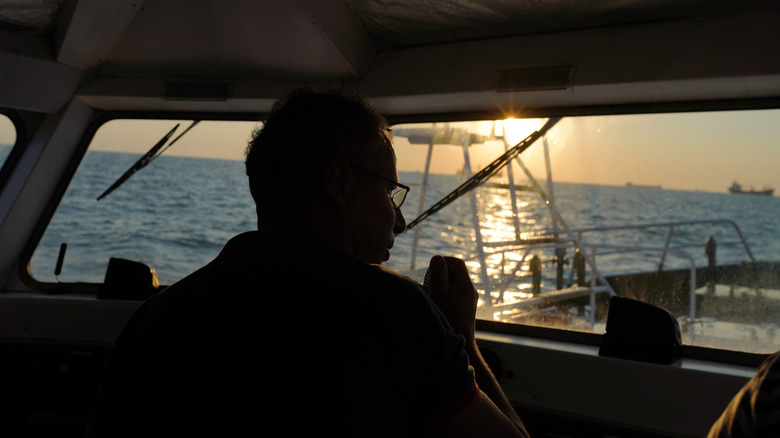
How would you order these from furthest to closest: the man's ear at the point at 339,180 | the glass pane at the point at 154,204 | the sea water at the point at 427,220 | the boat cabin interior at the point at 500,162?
the glass pane at the point at 154,204, the sea water at the point at 427,220, the boat cabin interior at the point at 500,162, the man's ear at the point at 339,180

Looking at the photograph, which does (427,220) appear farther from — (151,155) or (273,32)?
(151,155)

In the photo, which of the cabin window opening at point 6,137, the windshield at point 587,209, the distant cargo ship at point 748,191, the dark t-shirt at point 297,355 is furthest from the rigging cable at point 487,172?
the cabin window opening at point 6,137

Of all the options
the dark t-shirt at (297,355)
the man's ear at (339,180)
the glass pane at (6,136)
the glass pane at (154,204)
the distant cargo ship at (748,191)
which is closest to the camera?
the dark t-shirt at (297,355)

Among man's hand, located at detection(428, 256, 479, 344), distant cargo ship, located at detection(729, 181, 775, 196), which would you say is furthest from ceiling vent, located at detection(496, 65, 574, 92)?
man's hand, located at detection(428, 256, 479, 344)

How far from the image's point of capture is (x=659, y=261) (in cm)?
266

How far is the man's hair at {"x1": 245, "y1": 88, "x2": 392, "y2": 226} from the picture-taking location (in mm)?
952

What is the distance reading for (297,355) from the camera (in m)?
0.74

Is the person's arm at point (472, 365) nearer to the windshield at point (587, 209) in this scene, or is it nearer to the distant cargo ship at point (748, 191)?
the windshield at point (587, 209)

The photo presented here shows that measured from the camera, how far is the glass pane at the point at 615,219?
235cm

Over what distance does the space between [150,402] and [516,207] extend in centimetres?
222

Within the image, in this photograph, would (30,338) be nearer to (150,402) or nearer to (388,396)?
(150,402)

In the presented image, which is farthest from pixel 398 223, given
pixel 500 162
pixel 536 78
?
pixel 500 162

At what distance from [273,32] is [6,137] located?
6.03 ft

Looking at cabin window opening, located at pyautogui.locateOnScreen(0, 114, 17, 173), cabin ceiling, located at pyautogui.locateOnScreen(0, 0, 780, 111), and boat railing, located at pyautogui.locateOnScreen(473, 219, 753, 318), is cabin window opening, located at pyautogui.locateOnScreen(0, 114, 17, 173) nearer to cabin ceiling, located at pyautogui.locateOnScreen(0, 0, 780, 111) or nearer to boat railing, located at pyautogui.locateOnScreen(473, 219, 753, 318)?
cabin ceiling, located at pyautogui.locateOnScreen(0, 0, 780, 111)
